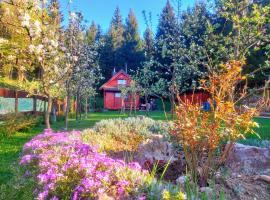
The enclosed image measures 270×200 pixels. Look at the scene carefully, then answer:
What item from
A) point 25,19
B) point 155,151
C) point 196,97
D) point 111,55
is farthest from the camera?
point 111,55

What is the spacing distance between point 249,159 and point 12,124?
28.8ft

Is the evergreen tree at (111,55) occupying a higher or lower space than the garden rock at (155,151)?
higher

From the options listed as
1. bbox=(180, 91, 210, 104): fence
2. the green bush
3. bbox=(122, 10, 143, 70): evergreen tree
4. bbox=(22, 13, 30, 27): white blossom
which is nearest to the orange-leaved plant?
bbox=(180, 91, 210, 104): fence

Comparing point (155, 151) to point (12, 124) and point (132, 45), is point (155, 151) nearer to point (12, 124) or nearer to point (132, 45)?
point (12, 124)

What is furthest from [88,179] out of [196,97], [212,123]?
[196,97]

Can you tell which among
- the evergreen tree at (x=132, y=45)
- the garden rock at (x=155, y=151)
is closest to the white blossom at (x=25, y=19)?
the garden rock at (x=155, y=151)

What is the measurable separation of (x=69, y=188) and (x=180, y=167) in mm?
3164

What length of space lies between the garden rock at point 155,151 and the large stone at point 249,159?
106 cm

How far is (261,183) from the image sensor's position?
5.01 meters

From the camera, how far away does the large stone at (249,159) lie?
6.18 meters

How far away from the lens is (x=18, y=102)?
15.6 metres

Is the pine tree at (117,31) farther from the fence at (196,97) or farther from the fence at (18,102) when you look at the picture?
the fence at (196,97)

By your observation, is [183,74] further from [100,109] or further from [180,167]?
[100,109]

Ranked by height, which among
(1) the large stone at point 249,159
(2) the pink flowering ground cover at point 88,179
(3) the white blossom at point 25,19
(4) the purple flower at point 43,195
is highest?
(3) the white blossom at point 25,19
